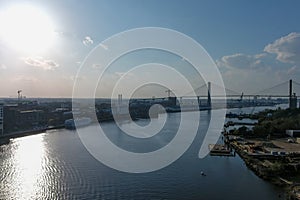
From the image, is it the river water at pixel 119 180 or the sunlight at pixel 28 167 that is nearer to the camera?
the river water at pixel 119 180

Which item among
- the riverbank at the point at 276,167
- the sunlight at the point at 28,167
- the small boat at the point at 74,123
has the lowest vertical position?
the sunlight at the point at 28,167

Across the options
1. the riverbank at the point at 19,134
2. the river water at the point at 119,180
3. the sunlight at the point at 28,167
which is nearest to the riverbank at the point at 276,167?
the river water at the point at 119,180

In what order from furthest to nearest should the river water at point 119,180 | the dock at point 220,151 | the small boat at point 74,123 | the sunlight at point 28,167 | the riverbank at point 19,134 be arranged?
the small boat at point 74,123
the riverbank at point 19,134
the dock at point 220,151
the sunlight at point 28,167
the river water at point 119,180

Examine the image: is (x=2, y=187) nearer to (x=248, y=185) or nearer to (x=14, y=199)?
(x=14, y=199)

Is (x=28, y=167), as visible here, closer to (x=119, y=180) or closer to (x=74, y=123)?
(x=119, y=180)

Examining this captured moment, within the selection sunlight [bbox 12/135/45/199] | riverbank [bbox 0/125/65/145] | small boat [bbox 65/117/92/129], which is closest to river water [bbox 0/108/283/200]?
sunlight [bbox 12/135/45/199]

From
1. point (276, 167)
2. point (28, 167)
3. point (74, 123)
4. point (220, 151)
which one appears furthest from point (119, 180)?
point (74, 123)

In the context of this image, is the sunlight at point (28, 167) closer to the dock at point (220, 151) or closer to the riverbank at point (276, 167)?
the riverbank at point (276, 167)

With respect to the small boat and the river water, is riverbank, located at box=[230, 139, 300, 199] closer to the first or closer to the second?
the river water

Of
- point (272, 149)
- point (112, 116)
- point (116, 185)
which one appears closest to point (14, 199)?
point (116, 185)
